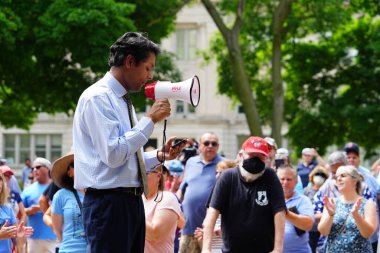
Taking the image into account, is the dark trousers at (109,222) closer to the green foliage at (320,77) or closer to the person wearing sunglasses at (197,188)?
the person wearing sunglasses at (197,188)

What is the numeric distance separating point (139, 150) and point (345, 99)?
1275 inches

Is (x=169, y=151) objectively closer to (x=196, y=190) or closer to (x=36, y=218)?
(x=196, y=190)

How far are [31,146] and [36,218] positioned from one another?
2009 inches

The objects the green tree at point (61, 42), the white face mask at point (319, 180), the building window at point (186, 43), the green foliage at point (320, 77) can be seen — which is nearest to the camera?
the white face mask at point (319, 180)

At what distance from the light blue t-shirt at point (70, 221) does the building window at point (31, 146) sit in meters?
54.5

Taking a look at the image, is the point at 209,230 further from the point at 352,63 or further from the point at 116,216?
the point at 352,63

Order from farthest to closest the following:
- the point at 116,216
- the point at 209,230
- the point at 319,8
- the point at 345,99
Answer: the point at 345,99
the point at 319,8
the point at 209,230
the point at 116,216

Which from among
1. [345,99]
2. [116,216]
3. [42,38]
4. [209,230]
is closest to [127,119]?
[116,216]

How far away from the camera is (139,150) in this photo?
5895 mm

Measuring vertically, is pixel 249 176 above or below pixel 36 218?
above

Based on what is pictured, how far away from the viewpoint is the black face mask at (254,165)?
8422 mm

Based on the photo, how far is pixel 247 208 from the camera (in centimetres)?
837

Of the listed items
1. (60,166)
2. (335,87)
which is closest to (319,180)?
(60,166)

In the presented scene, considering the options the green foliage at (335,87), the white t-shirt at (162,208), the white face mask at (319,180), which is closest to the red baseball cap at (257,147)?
the white t-shirt at (162,208)
